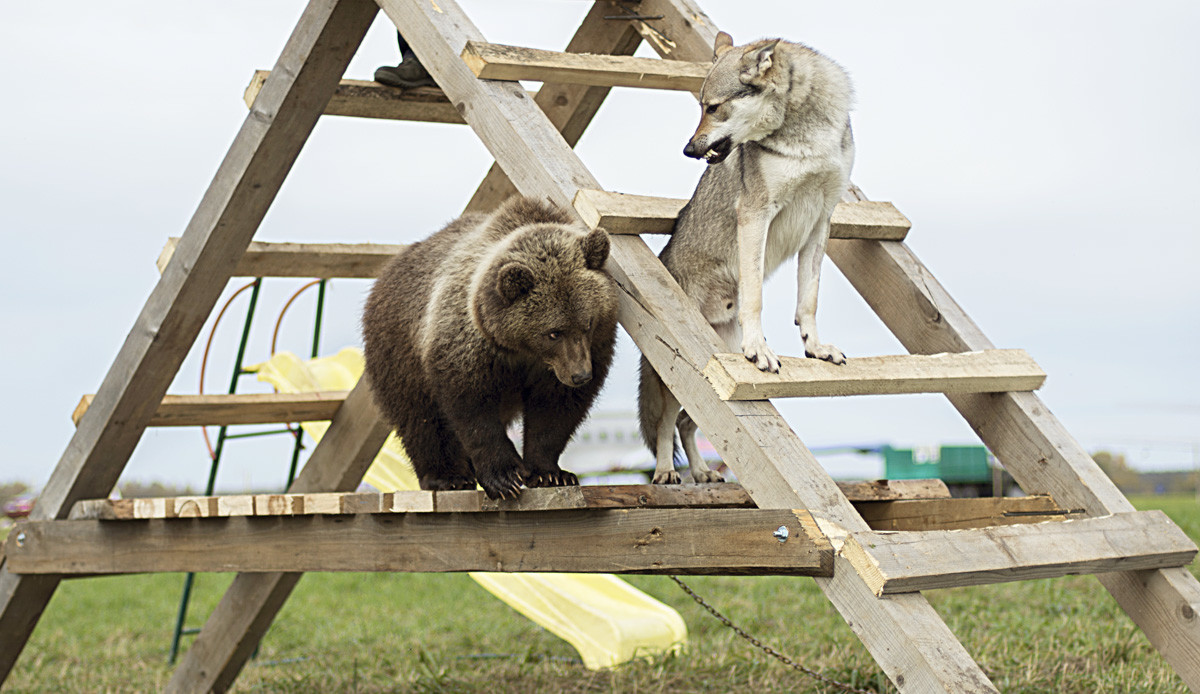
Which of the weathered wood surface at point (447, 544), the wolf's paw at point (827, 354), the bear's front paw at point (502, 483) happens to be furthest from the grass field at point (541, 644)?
the bear's front paw at point (502, 483)

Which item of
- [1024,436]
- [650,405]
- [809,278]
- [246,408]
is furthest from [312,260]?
[1024,436]

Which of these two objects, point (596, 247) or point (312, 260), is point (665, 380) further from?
point (312, 260)

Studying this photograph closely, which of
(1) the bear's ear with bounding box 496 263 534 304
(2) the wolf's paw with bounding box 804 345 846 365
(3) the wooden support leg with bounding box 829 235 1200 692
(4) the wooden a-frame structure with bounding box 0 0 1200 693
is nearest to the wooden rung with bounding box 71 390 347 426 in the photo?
(4) the wooden a-frame structure with bounding box 0 0 1200 693

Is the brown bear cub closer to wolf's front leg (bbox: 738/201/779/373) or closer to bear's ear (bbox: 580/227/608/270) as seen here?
bear's ear (bbox: 580/227/608/270)

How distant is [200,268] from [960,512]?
2846mm

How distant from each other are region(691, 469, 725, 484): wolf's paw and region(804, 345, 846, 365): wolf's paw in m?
0.78

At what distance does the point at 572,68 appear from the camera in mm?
3342

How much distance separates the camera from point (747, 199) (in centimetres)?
313

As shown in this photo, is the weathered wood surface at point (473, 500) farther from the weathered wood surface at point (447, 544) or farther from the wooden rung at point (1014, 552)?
the wooden rung at point (1014, 552)

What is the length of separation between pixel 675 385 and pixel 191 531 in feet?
7.05

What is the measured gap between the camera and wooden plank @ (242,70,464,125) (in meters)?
4.55

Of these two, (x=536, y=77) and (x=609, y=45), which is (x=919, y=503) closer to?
(x=536, y=77)

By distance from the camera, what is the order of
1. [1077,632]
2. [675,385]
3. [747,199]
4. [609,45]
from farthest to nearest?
[1077,632]
[609,45]
[747,199]
[675,385]

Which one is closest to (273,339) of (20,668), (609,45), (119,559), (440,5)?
(20,668)
